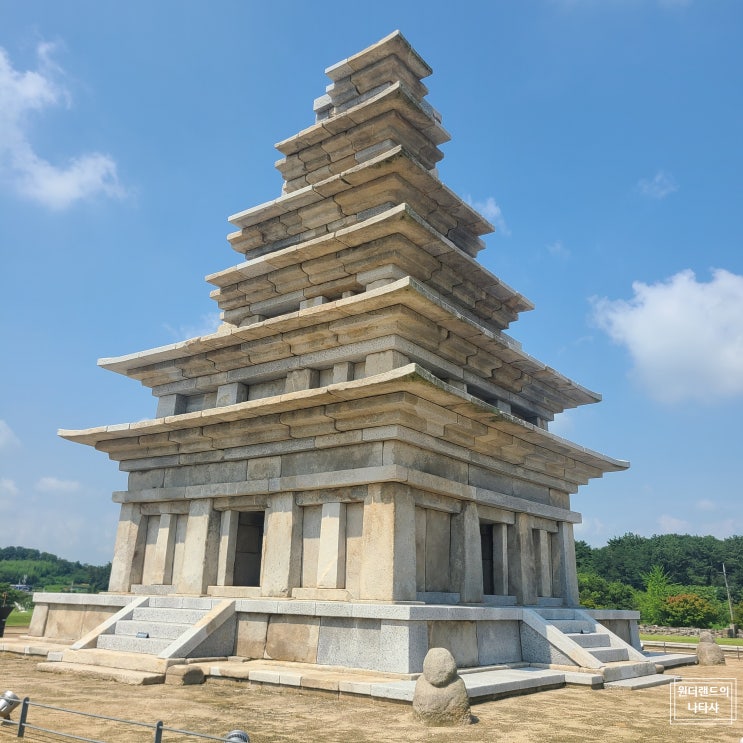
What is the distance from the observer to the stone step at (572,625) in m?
13.9

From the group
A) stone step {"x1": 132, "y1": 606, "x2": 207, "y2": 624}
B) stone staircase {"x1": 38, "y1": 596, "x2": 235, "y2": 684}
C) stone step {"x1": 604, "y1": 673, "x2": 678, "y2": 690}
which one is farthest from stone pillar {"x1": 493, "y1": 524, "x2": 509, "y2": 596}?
stone step {"x1": 132, "y1": 606, "x2": 207, "y2": 624}

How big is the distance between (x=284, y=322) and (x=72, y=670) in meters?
8.02

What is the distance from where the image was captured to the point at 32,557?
16962 centimetres

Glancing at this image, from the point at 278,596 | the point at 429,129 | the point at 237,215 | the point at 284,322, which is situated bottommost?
the point at 278,596

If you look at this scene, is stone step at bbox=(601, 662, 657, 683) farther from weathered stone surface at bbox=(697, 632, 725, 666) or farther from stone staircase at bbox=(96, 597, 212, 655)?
stone staircase at bbox=(96, 597, 212, 655)

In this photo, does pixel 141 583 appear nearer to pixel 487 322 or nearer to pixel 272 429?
pixel 272 429

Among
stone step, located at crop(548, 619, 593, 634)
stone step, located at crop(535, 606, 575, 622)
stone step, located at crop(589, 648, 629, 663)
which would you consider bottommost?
stone step, located at crop(589, 648, 629, 663)

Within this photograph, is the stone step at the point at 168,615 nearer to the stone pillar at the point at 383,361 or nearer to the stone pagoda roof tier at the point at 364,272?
the stone pillar at the point at 383,361

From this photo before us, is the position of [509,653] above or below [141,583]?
below

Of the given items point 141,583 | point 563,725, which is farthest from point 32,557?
point 563,725

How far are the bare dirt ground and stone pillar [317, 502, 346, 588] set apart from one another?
8.80 feet

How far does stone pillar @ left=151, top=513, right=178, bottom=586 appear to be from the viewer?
50.3ft

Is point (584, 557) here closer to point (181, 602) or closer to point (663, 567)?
point (663, 567)

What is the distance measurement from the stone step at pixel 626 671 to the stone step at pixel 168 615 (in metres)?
8.08
